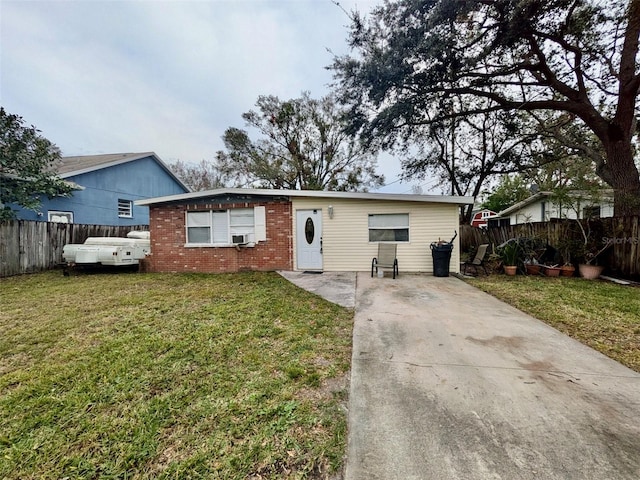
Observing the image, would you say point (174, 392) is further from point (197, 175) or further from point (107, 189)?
point (197, 175)

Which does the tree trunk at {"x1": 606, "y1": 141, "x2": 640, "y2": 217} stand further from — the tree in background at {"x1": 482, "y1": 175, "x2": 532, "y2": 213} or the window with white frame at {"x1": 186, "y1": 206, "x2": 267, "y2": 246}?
the tree in background at {"x1": 482, "y1": 175, "x2": 532, "y2": 213}

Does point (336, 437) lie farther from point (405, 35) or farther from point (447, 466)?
point (405, 35)

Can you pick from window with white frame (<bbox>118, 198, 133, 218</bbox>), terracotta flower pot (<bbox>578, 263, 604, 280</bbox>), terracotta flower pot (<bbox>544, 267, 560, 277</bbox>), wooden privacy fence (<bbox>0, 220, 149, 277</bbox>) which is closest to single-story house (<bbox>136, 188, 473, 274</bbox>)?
terracotta flower pot (<bbox>544, 267, 560, 277</bbox>)

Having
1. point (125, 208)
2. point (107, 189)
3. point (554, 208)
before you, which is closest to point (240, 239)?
point (107, 189)

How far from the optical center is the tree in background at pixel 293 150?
65.3 feet

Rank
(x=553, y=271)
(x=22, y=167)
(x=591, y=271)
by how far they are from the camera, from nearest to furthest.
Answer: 1. (x=591, y=271)
2. (x=553, y=271)
3. (x=22, y=167)

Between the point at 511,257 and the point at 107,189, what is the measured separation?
17.4m

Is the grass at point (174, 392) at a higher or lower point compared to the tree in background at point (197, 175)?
lower

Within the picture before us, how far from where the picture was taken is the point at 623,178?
8406mm

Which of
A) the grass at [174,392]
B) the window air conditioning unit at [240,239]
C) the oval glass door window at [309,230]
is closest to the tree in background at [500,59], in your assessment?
the oval glass door window at [309,230]

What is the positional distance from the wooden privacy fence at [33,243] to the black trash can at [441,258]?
40.5ft

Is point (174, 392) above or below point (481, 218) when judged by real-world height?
below

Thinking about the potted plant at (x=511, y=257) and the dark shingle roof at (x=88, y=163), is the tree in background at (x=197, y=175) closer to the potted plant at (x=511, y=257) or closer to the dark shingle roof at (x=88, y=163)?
the dark shingle roof at (x=88, y=163)

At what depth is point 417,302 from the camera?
5234 millimetres
